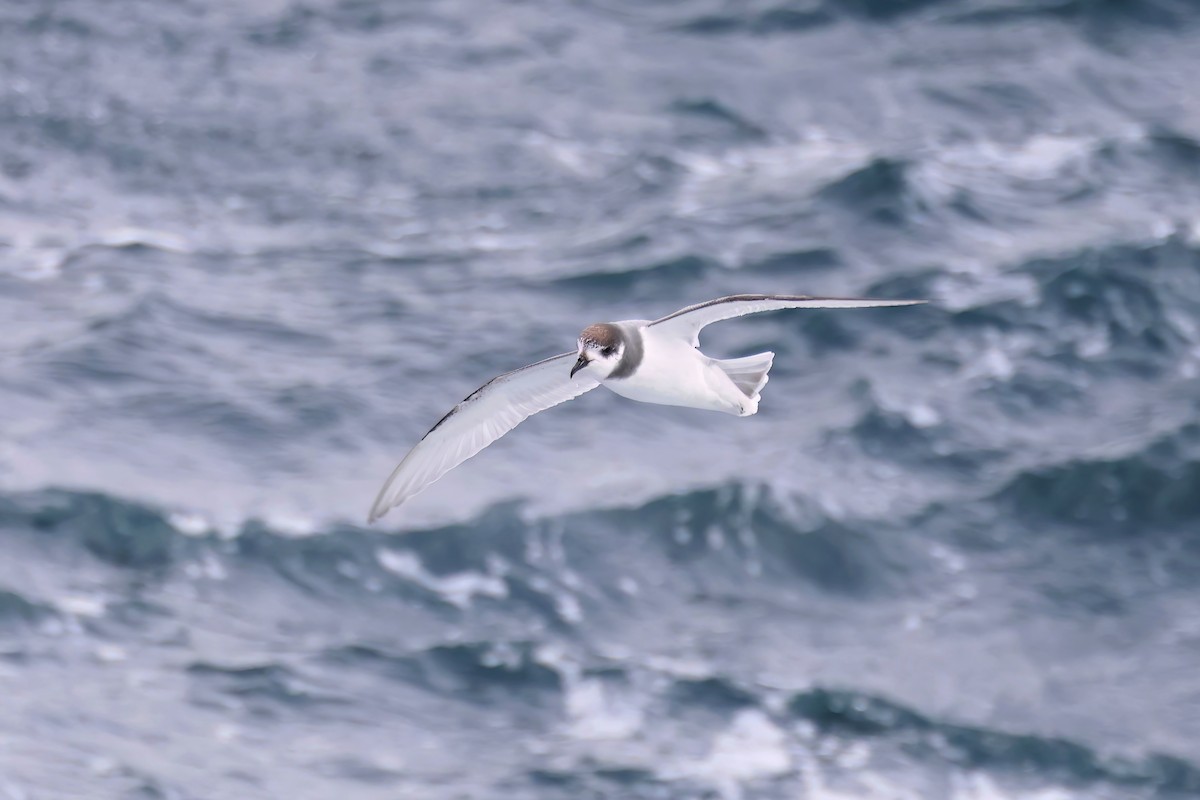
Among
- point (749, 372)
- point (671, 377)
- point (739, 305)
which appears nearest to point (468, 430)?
point (671, 377)

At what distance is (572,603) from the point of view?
12.0 m

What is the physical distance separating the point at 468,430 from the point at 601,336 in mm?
1747

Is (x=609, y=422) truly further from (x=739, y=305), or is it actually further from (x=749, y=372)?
(x=739, y=305)

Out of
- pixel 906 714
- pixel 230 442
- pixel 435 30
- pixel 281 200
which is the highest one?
pixel 435 30

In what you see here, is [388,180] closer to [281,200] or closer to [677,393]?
[281,200]

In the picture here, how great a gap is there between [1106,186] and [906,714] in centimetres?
744

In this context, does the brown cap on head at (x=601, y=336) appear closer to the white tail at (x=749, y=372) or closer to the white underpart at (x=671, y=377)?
the white underpart at (x=671, y=377)

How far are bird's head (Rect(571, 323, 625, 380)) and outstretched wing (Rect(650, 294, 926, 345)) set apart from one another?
12.6 inches

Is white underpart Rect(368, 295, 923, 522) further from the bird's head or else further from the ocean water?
the ocean water

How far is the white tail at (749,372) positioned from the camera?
9.59 metres

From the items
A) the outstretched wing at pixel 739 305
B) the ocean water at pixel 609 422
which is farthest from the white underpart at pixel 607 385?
the ocean water at pixel 609 422

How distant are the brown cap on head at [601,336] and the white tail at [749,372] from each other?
117 cm

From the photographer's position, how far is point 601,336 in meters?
8.43

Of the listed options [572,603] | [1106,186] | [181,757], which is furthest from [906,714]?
[1106,186]
